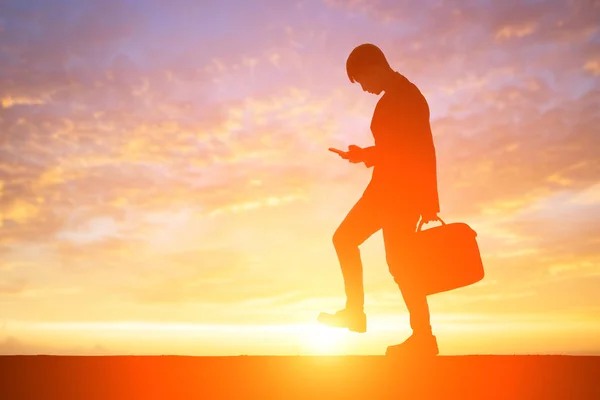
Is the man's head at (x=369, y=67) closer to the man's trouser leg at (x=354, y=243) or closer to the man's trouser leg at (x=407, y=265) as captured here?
the man's trouser leg at (x=354, y=243)

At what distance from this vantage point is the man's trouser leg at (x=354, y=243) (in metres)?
6.49

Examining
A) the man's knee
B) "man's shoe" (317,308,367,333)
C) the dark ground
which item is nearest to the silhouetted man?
the man's knee

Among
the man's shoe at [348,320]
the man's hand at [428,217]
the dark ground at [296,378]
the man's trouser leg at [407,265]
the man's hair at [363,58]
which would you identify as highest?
the man's hair at [363,58]

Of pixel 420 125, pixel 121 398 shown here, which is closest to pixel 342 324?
pixel 420 125

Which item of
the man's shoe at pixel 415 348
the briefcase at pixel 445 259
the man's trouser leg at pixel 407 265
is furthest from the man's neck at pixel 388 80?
the man's shoe at pixel 415 348

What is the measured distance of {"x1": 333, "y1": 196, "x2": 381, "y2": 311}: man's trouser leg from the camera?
6.49 m

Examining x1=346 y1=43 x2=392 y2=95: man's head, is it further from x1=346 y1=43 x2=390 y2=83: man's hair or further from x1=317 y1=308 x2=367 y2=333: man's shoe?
x1=317 y1=308 x2=367 y2=333: man's shoe

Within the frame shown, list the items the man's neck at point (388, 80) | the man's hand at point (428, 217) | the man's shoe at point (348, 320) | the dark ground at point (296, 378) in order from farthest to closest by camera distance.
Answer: the man's shoe at point (348, 320), the man's neck at point (388, 80), the man's hand at point (428, 217), the dark ground at point (296, 378)

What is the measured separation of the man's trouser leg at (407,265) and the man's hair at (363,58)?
1.55 metres

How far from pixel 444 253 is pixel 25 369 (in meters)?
4.44

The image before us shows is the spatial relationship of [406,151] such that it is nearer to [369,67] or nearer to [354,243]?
[369,67]

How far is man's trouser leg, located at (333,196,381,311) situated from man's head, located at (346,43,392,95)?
117 cm

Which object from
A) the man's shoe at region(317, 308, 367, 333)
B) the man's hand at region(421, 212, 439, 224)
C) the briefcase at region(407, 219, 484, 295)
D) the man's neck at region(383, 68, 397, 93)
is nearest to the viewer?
the briefcase at region(407, 219, 484, 295)

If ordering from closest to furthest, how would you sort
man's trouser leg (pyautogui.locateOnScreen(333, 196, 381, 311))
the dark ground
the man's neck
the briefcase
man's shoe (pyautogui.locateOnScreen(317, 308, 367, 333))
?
1. the dark ground
2. the briefcase
3. the man's neck
4. man's trouser leg (pyautogui.locateOnScreen(333, 196, 381, 311))
5. man's shoe (pyautogui.locateOnScreen(317, 308, 367, 333))
